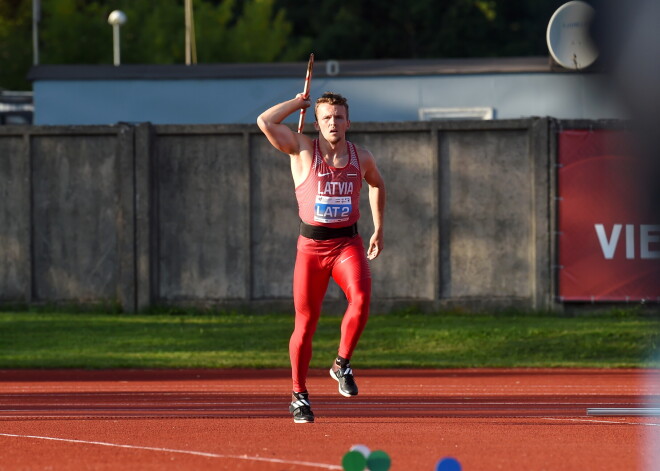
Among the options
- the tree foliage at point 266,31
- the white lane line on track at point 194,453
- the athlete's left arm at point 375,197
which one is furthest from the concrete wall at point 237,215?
the tree foliage at point 266,31

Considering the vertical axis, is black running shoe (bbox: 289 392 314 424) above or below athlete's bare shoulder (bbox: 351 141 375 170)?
below

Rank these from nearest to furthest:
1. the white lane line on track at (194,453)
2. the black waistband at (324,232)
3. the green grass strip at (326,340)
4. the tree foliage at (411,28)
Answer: the white lane line on track at (194,453) → the black waistband at (324,232) → the green grass strip at (326,340) → the tree foliage at (411,28)

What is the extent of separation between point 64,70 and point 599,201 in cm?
949

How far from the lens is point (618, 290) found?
56.1 ft

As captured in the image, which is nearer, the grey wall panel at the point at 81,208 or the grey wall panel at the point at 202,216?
the grey wall panel at the point at 202,216

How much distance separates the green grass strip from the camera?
570 inches

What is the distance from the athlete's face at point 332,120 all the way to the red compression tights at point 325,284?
0.62 m

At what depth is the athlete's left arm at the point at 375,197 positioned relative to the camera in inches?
310

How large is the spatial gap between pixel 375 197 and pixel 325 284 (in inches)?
26.4

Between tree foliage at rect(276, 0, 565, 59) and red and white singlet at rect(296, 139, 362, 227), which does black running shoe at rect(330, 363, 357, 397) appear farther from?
tree foliage at rect(276, 0, 565, 59)

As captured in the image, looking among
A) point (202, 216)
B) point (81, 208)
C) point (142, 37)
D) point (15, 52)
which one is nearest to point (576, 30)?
point (202, 216)

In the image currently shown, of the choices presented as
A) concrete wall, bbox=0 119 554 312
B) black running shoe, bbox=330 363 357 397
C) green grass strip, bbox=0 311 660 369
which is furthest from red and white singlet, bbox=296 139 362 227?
concrete wall, bbox=0 119 554 312

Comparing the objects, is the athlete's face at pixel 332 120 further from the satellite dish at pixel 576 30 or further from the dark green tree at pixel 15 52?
the dark green tree at pixel 15 52

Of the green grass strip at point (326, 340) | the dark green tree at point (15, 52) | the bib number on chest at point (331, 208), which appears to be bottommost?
the green grass strip at point (326, 340)
